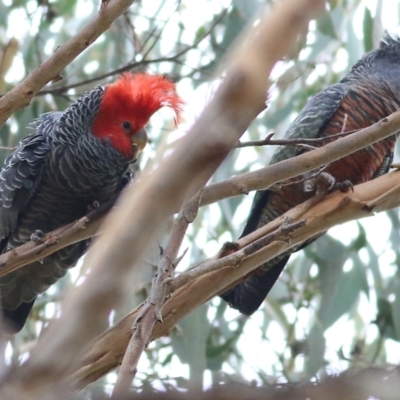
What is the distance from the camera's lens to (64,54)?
140 centimetres

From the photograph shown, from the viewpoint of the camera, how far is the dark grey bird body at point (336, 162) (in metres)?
2.21

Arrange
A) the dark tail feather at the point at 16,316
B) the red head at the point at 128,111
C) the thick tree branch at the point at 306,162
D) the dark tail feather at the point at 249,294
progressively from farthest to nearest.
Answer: the dark tail feather at the point at 16,316
the dark tail feather at the point at 249,294
the red head at the point at 128,111
the thick tree branch at the point at 306,162

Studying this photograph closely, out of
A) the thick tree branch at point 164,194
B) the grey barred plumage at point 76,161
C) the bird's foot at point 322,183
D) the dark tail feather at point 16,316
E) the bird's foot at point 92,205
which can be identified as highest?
the grey barred plumage at point 76,161

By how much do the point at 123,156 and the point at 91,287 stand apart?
162cm

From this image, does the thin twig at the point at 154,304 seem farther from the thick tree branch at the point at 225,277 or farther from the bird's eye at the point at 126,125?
the bird's eye at the point at 126,125

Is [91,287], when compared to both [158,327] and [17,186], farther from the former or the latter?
[17,186]

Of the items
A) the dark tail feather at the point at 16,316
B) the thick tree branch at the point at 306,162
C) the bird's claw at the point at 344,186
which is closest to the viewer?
the thick tree branch at the point at 306,162

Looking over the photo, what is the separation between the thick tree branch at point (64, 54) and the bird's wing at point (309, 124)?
1004 millimetres

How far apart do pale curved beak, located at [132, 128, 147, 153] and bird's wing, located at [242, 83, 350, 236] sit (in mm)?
462

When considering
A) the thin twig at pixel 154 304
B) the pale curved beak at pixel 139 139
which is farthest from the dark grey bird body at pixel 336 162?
the thin twig at pixel 154 304

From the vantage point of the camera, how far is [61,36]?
128 inches

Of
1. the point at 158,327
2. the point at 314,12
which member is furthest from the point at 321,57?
the point at 314,12

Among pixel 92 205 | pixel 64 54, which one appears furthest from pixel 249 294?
pixel 64 54

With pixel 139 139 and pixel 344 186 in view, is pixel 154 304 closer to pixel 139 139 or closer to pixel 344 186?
pixel 344 186
